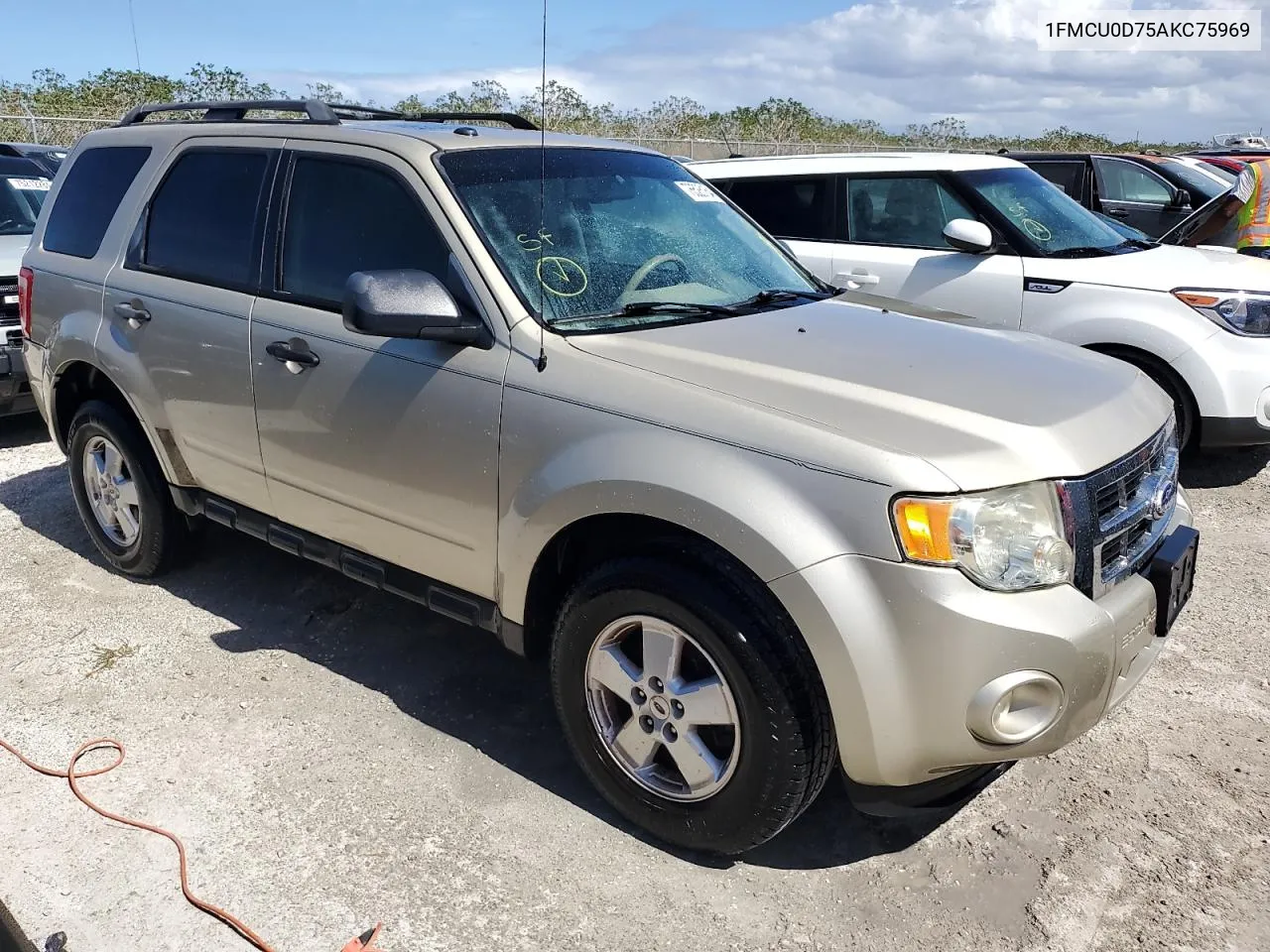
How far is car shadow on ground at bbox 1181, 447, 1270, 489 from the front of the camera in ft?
20.1

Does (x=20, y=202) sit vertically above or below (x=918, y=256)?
above

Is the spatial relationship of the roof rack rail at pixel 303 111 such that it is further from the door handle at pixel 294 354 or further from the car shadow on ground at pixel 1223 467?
the car shadow on ground at pixel 1223 467

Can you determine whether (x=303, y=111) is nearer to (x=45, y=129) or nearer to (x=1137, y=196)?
(x=1137, y=196)

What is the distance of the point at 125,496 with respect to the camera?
4664 mm

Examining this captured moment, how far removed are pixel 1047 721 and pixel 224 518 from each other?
315 cm

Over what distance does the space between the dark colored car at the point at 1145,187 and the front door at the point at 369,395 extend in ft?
27.3

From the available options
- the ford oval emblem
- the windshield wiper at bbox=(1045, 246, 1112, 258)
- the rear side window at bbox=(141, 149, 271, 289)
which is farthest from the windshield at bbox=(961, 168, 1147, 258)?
the rear side window at bbox=(141, 149, 271, 289)

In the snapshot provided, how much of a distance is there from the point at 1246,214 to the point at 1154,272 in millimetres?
3346

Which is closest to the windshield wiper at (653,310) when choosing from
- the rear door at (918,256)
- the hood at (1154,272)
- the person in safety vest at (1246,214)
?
the rear door at (918,256)

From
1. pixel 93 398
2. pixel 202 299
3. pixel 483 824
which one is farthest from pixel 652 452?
pixel 93 398

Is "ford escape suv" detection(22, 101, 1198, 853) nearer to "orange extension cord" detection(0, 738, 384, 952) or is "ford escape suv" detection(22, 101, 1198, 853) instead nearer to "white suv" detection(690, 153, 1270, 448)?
"orange extension cord" detection(0, 738, 384, 952)

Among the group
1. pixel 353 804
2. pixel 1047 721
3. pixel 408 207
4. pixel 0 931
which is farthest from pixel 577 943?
pixel 408 207

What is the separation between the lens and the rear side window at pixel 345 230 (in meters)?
3.32

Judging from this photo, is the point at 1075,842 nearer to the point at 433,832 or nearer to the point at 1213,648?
the point at 1213,648
